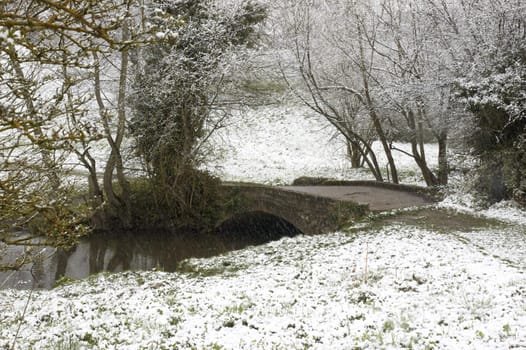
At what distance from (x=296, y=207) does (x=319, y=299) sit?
825 cm

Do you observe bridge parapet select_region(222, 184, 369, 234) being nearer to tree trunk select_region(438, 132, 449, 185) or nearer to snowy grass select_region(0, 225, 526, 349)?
snowy grass select_region(0, 225, 526, 349)

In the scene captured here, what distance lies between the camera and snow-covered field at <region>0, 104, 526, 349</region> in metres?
5.12

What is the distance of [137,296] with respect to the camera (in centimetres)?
742

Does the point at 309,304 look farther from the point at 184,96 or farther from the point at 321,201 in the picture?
the point at 184,96

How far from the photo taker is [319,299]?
6.55 metres

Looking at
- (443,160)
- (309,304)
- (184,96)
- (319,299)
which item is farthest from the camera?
(184,96)

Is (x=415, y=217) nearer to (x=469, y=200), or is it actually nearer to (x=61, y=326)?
(x=469, y=200)

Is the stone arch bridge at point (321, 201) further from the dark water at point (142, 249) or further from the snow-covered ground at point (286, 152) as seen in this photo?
the snow-covered ground at point (286, 152)

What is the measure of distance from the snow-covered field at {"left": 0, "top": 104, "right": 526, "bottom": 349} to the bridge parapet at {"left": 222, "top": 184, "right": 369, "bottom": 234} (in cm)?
172

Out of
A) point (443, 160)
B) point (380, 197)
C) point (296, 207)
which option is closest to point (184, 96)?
point (296, 207)

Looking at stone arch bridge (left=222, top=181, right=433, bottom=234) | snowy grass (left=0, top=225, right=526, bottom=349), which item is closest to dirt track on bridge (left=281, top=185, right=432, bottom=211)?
stone arch bridge (left=222, top=181, right=433, bottom=234)

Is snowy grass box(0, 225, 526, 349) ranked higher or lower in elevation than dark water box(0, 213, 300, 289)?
higher

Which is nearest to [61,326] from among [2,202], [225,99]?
[2,202]

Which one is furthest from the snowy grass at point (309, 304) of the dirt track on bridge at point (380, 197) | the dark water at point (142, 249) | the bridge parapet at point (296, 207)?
the dark water at point (142, 249)
